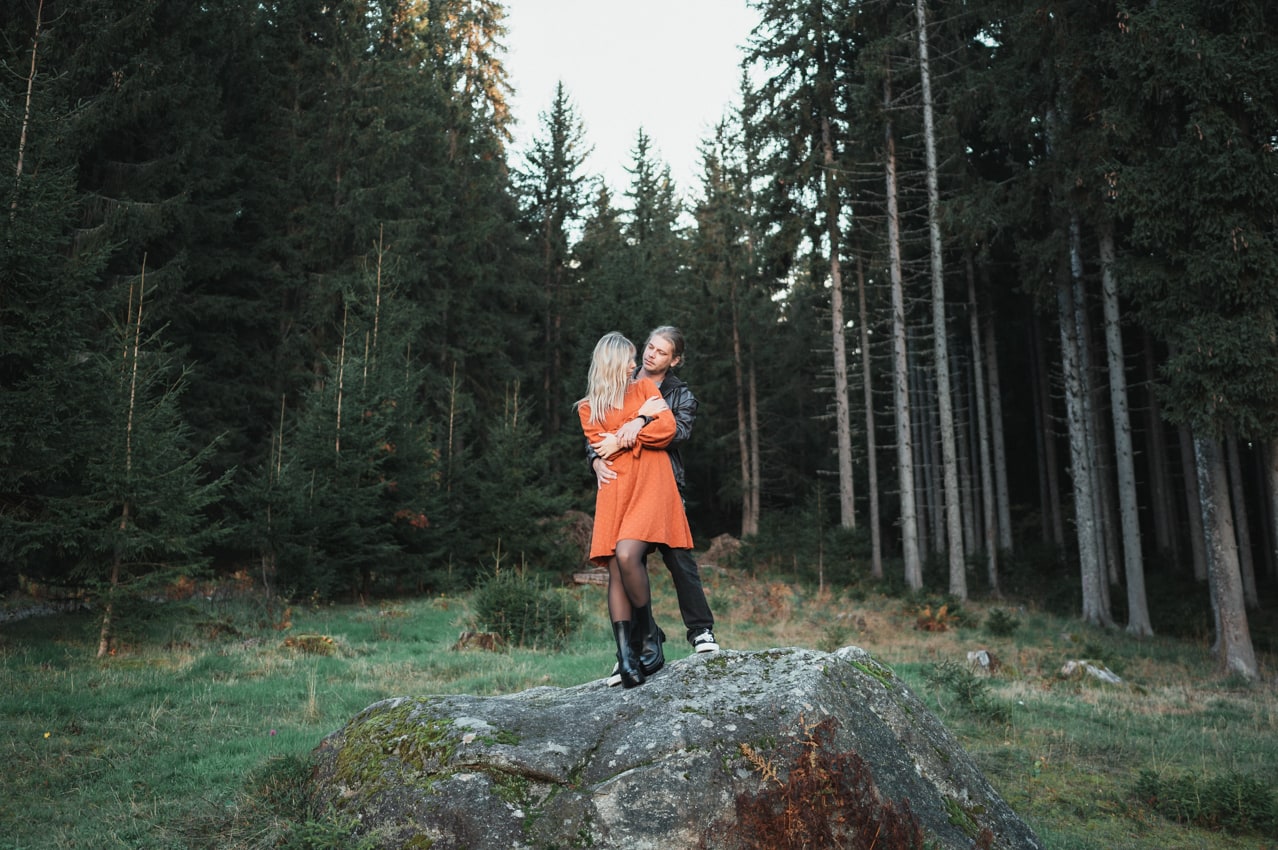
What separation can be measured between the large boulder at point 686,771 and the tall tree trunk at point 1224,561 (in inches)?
459

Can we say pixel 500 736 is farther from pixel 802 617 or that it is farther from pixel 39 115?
pixel 802 617

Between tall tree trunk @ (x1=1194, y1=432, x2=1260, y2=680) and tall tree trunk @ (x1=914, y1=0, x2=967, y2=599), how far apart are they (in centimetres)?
638

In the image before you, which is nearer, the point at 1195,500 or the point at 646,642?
the point at 646,642

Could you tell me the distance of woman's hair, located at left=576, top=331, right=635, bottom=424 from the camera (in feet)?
15.8

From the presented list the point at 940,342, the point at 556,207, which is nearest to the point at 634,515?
the point at 940,342

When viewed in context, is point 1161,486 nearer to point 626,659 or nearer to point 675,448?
point 675,448

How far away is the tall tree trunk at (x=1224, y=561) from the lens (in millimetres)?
12961

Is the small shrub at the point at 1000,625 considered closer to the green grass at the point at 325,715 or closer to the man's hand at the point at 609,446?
the green grass at the point at 325,715

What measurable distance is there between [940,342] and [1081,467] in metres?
4.42

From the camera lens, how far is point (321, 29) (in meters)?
24.7

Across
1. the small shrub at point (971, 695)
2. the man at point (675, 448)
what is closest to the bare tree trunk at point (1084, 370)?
the small shrub at point (971, 695)

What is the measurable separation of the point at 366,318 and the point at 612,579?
54.3 ft

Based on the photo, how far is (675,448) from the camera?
4.82 m

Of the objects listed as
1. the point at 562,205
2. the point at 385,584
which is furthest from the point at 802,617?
the point at 562,205
